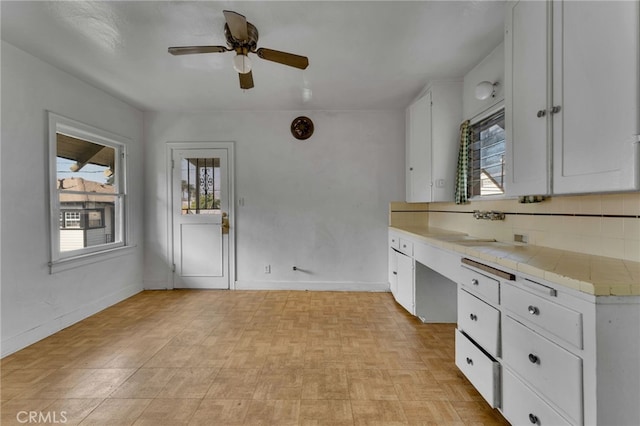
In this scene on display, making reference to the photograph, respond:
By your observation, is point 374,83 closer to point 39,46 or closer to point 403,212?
point 403,212

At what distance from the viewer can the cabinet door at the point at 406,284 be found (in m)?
2.84

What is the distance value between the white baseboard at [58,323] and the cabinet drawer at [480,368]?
11.2 ft

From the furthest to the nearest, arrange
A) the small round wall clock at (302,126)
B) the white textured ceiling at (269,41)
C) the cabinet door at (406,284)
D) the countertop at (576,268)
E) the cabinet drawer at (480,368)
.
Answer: the small round wall clock at (302,126), the cabinet door at (406,284), the white textured ceiling at (269,41), the cabinet drawer at (480,368), the countertop at (576,268)

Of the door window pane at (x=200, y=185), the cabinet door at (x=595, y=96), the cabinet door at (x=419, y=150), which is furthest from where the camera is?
the door window pane at (x=200, y=185)

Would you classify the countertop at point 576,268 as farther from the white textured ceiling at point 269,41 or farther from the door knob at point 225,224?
the door knob at point 225,224

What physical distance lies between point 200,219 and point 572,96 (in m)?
3.90

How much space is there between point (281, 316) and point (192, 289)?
1648mm

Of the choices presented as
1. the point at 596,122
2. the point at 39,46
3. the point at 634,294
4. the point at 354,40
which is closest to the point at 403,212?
the point at 354,40

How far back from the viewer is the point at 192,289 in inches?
152

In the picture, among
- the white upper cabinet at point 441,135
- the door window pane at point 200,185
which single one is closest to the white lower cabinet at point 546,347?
the white upper cabinet at point 441,135

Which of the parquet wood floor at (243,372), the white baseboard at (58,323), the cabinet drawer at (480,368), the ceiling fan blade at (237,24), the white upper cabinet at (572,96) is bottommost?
the parquet wood floor at (243,372)

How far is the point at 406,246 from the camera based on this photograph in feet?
9.80

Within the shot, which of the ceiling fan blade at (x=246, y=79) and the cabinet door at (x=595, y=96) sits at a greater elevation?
the ceiling fan blade at (x=246, y=79)

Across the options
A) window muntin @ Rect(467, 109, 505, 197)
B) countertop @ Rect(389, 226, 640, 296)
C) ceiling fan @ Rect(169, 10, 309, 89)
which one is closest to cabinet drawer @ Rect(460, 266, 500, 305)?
countertop @ Rect(389, 226, 640, 296)
